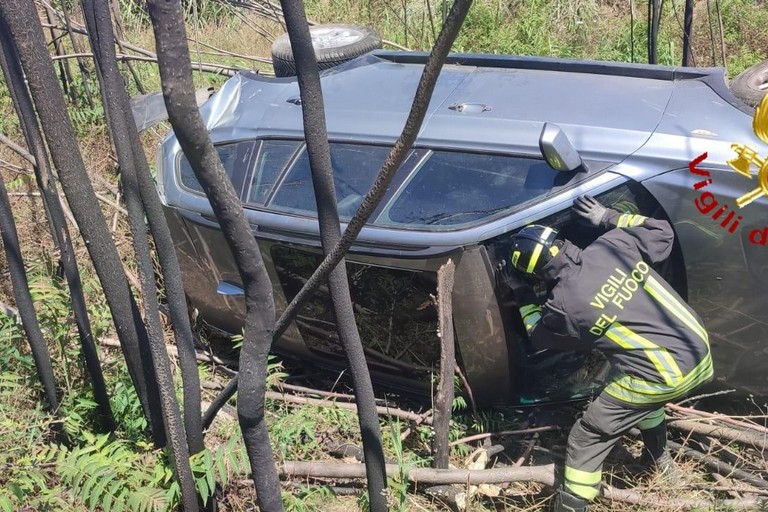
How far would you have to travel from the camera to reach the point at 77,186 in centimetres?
255

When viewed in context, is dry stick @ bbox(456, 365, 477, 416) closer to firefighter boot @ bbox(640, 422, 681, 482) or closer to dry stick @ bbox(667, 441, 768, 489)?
firefighter boot @ bbox(640, 422, 681, 482)

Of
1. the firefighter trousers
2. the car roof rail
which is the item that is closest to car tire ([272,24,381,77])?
the car roof rail

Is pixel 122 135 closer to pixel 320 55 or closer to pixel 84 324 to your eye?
pixel 84 324

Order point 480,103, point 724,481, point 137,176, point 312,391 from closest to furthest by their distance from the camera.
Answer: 1. point 137,176
2. point 724,481
3. point 480,103
4. point 312,391

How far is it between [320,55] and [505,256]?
2143 millimetres

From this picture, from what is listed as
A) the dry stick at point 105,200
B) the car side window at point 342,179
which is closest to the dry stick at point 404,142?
the car side window at point 342,179

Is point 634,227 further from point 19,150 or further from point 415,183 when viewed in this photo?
point 19,150

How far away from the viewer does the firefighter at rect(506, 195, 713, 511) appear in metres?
2.89

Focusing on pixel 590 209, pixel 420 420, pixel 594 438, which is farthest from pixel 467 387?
pixel 590 209

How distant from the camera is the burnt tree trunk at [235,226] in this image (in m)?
1.41

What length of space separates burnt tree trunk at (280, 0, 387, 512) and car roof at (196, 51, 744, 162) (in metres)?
1.26

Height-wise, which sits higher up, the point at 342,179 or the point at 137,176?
the point at 137,176

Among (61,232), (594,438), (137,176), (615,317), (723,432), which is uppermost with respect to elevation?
(137,176)

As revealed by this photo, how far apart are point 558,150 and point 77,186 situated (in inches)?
69.5
